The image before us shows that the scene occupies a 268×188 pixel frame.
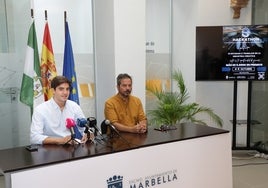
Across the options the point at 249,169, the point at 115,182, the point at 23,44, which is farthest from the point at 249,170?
the point at 23,44

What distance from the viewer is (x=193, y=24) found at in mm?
4695

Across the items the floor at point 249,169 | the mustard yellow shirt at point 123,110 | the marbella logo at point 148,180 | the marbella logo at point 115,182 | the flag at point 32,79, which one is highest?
the flag at point 32,79

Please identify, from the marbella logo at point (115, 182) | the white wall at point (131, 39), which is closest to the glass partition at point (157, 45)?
the white wall at point (131, 39)

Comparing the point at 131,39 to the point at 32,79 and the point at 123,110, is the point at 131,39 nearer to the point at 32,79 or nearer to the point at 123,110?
the point at 123,110

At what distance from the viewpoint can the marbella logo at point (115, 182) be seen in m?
2.26

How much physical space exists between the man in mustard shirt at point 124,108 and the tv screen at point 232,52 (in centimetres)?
148

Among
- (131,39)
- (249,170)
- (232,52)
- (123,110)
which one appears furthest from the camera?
(232,52)

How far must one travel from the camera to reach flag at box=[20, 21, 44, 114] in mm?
3650

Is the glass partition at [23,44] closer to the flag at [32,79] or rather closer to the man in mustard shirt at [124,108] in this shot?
the flag at [32,79]

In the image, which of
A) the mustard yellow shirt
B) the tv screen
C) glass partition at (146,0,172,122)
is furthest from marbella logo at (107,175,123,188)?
glass partition at (146,0,172,122)

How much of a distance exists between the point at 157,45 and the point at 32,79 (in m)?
2.20

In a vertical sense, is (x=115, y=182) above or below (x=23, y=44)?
below

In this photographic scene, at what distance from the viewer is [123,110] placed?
3.26m

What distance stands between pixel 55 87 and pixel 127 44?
1.69 meters
